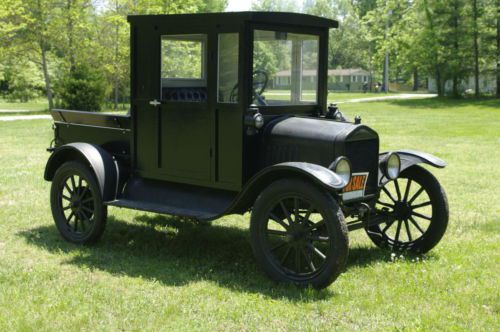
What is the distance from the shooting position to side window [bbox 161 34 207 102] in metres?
6.00

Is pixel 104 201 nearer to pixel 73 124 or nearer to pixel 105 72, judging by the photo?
pixel 73 124

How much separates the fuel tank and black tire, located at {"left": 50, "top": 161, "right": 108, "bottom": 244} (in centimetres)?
165

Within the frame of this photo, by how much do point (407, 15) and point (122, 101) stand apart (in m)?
20.0

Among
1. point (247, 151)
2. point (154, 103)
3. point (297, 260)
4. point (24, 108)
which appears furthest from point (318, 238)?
point (24, 108)

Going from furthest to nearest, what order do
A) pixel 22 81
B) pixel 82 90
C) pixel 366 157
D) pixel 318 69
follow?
pixel 22 81, pixel 82 90, pixel 318 69, pixel 366 157

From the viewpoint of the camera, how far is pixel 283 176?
5129 mm

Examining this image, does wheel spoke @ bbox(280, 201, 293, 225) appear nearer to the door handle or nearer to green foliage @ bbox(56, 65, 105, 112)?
the door handle

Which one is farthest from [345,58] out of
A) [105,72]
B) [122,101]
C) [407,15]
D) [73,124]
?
[73,124]

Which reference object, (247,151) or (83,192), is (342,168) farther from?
(83,192)

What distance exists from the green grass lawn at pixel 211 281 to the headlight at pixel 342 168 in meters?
0.82

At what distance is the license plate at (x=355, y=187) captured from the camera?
5.20 meters

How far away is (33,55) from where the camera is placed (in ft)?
105

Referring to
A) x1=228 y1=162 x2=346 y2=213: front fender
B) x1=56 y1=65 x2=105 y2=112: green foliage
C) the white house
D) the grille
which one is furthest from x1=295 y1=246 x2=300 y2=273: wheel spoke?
the white house

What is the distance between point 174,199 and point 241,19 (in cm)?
171
